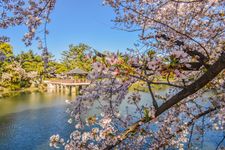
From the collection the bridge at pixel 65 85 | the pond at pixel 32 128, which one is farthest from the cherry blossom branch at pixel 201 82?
the bridge at pixel 65 85

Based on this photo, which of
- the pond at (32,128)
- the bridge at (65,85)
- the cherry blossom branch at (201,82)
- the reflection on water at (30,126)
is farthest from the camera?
the bridge at (65,85)

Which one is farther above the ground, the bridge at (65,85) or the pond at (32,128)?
the bridge at (65,85)

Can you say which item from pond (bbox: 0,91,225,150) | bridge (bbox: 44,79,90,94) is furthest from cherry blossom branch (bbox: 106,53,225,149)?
bridge (bbox: 44,79,90,94)

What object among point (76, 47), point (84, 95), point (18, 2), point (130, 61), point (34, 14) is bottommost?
point (84, 95)

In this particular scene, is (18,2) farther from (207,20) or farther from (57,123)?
(57,123)

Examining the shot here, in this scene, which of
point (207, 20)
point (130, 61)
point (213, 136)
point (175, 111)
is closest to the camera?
point (130, 61)

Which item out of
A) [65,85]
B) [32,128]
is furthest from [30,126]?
[65,85]

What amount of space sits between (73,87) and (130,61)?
3580 centimetres

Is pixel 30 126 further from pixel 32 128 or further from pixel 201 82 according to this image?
pixel 201 82

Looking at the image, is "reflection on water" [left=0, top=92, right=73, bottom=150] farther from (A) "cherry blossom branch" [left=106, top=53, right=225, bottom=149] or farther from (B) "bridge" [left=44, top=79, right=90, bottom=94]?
(B) "bridge" [left=44, top=79, right=90, bottom=94]

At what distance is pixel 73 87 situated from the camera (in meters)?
37.5

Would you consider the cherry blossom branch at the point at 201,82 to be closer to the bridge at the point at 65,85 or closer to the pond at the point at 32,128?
the pond at the point at 32,128

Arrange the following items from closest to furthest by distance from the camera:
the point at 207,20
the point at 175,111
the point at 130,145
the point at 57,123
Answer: the point at 130,145, the point at 175,111, the point at 207,20, the point at 57,123

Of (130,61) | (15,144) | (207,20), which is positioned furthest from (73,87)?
(130,61)
